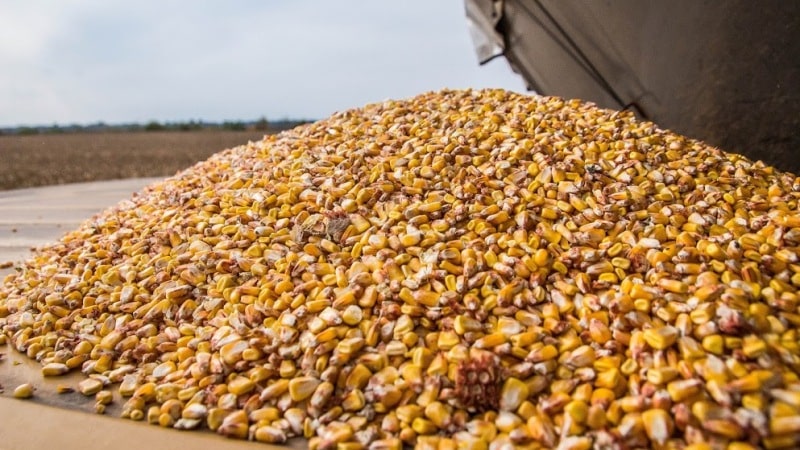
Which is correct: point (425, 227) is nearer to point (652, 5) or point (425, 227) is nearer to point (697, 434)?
point (697, 434)

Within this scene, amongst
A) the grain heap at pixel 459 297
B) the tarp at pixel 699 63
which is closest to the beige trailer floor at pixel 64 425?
the grain heap at pixel 459 297

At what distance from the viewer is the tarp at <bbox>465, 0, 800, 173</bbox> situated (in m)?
2.22

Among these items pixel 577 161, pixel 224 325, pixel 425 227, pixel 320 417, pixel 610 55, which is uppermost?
pixel 610 55

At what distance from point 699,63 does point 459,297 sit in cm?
154

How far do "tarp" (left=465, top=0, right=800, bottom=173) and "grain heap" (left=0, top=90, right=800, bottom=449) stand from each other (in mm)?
211

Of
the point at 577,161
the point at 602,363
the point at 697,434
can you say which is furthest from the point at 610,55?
the point at 697,434

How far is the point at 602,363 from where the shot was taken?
4.52ft

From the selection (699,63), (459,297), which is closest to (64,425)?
(459,297)

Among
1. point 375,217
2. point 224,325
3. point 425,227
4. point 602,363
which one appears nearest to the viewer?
point 602,363

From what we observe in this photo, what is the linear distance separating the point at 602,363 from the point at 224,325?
3.33 ft

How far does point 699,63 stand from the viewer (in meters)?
2.38

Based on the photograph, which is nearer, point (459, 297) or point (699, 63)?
point (459, 297)

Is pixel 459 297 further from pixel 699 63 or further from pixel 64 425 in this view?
pixel 699 63

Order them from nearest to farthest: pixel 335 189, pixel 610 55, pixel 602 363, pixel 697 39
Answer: pixel 602 363, pixel 335 189, pixel 697 39, pixel 610 55
